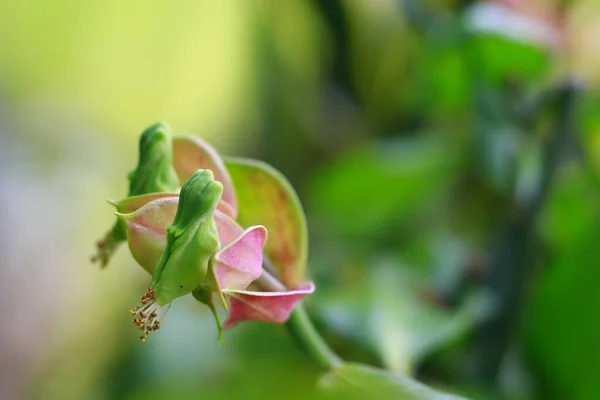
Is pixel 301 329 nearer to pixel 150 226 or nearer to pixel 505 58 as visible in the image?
pixel 150 226

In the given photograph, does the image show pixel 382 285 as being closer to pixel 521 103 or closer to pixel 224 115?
pixel 521 103

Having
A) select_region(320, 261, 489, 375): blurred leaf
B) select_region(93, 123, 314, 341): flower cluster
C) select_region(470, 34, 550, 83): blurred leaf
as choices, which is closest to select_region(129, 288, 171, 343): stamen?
select_region(93, 123, 314, 341): flower cluster

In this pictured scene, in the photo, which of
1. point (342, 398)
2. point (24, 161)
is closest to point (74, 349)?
point (24, 161)

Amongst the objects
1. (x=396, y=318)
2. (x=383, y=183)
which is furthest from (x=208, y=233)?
(x=383, y=183)

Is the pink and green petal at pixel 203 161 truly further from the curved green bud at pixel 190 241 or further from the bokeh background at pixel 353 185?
the bokeh background at pixel 353 185

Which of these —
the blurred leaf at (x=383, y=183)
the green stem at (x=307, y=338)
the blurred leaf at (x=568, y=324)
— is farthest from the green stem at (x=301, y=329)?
the blurred leaf at (x=383, y=183)

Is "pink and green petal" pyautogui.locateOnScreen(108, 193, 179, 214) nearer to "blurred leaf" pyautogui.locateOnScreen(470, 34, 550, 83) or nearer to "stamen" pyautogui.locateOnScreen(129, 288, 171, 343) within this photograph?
"stamen" pyautogui.locateOnScreen(129, 288, 171, 343)
